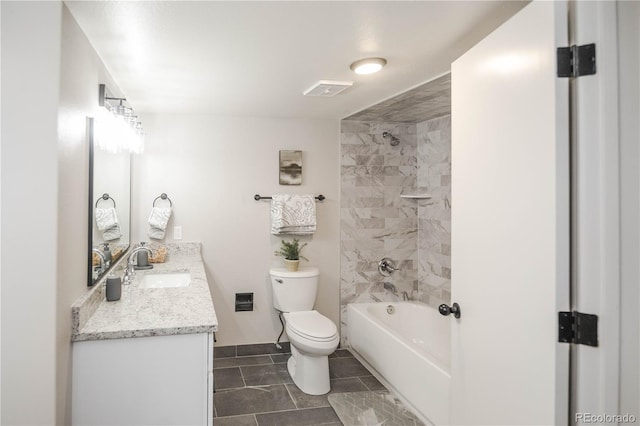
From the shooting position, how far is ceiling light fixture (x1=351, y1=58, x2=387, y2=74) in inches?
89.7

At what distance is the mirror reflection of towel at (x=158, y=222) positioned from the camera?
3557mm

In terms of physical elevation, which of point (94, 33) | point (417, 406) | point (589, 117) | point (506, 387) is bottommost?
point (417, 406)

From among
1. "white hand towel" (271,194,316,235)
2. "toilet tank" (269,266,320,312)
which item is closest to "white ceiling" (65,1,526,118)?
"white hand towel" (271,194,316,235)

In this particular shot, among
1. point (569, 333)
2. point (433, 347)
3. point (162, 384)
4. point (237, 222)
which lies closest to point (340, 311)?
point (433, 347)

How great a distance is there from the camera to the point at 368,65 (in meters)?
2.31

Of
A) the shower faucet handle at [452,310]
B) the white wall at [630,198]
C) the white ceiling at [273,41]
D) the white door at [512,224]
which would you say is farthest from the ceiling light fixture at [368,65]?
the shower faucet handle at [452,310]

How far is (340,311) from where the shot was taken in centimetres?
402

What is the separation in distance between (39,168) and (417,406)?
248 cm

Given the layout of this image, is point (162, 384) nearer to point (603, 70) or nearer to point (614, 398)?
point (614, 398)

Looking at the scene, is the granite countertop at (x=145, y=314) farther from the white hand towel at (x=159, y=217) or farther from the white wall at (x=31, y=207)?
the white hand towel at (x=159, y=217)

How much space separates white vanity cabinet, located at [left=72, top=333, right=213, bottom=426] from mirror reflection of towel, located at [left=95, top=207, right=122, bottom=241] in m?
0.75

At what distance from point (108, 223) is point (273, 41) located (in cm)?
141

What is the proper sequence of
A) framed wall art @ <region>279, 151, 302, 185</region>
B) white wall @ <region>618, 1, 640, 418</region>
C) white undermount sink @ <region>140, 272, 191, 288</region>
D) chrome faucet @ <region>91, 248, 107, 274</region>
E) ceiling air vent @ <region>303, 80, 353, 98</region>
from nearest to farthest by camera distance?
white wall @ <region>618, 1, 640, 418</region>, chrome faucet @ <region>91, 248, 107, 274</region>, ceiling air vent @ <region>303, 80, 353, 98</region>, white undermount sink @ <region>140, 272, 191, 288</region>, framed wall art @ <region>279, 151, 302, 185</region>

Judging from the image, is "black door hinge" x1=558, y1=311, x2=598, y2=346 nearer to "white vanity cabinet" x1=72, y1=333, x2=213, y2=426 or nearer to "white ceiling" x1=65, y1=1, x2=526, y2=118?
"white ceiling" x1=65, y1=1, x2=526, y2=118
